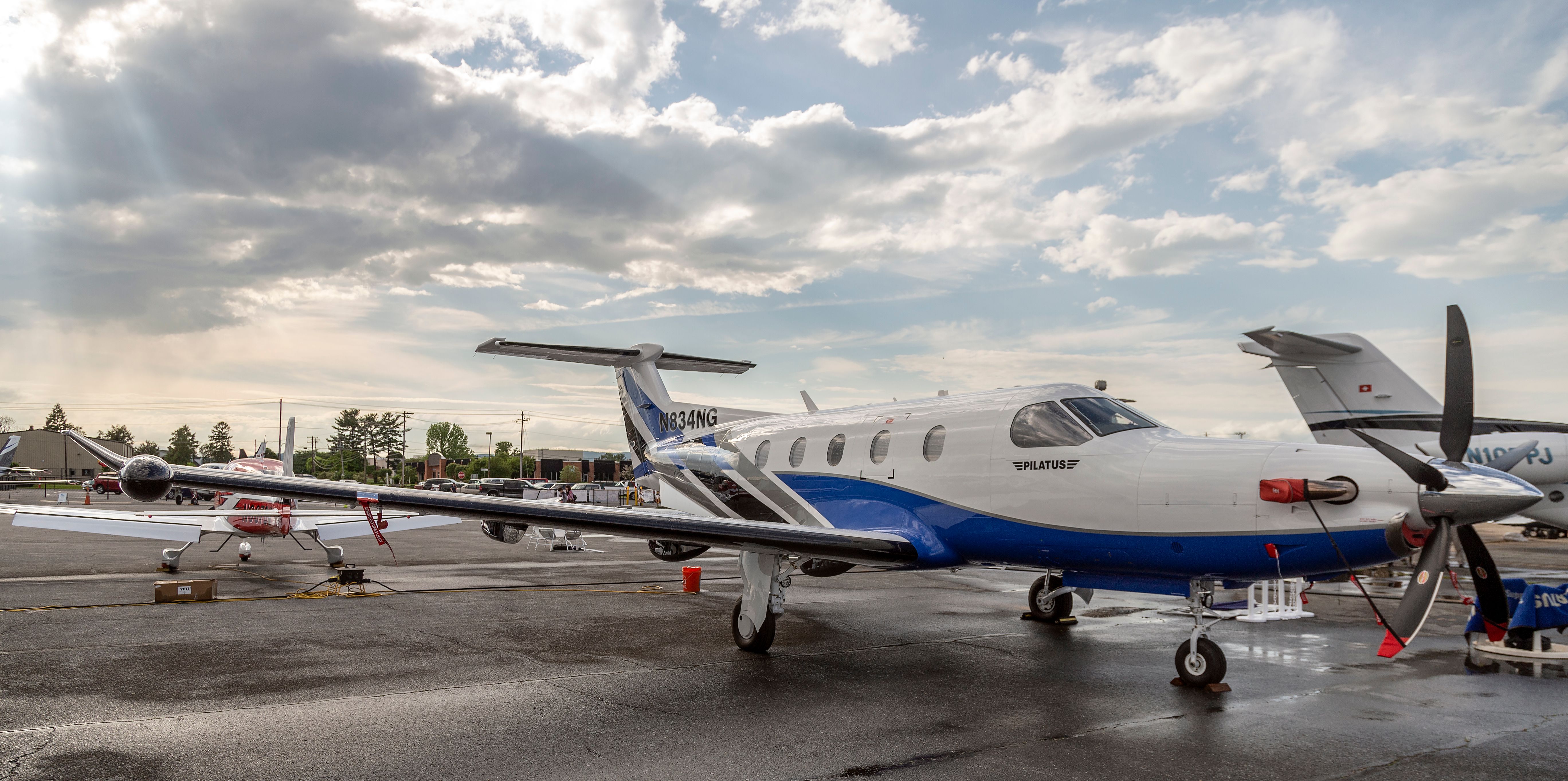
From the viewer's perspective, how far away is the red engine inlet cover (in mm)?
6855

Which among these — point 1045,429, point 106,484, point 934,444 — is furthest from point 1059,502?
point 106,484

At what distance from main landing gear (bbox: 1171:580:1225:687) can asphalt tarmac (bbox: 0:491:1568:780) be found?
178 millimetres

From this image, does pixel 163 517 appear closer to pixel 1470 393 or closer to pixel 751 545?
pixel 751 545

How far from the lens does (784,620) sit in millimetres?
12445

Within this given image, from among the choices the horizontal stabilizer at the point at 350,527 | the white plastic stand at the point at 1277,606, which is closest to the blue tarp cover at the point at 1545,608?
the white plastic stand at the point at 1277,606

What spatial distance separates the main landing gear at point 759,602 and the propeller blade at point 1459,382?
645 centimetres

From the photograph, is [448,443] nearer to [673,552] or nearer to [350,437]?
[350,437]

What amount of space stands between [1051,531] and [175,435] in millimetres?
181650

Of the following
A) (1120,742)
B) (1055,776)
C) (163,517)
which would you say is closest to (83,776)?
(1055,776)

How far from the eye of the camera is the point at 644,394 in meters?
15.9

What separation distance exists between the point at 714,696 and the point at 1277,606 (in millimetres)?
9814

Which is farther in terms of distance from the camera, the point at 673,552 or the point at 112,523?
the point at 112,523

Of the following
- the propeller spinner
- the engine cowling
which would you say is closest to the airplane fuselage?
the propeller spinner

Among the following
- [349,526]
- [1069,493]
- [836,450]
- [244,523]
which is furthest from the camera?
[349,526]
